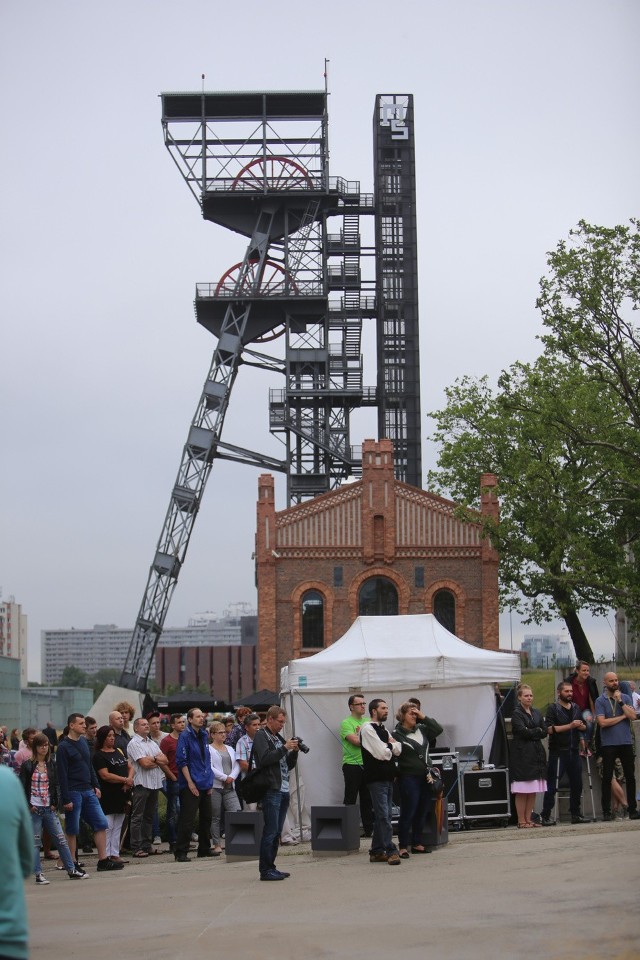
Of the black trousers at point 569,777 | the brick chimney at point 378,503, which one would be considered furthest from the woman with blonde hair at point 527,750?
the brick chimney at point 378,503

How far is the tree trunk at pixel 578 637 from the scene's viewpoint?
41875 millimetres

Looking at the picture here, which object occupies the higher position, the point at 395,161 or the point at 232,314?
the point at 395,161

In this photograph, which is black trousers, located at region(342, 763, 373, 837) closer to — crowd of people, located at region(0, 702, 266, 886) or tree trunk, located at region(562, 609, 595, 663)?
crowd of people, located at region(0, 702, 266, 886)

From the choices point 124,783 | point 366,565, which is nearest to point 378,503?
point 366,565

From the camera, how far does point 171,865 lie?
15203 mm

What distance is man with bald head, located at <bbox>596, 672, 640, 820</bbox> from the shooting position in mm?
15711

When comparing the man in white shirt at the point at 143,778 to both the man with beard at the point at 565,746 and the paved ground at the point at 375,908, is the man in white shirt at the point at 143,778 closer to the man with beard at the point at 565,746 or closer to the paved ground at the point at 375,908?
the paved ground at the point at 375,908

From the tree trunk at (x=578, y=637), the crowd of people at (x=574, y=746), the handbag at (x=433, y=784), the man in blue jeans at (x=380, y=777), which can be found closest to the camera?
the man in blue jeans at (x=380, y=777)

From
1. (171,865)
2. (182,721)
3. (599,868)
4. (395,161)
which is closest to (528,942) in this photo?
(599,868)

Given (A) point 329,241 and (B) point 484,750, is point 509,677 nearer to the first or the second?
(B) point 484,750

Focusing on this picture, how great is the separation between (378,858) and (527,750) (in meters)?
3.05

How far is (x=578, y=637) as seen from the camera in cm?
4244

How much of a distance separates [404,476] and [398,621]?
44.5 meters

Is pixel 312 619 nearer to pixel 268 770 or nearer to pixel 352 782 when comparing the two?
pixel 352 782
